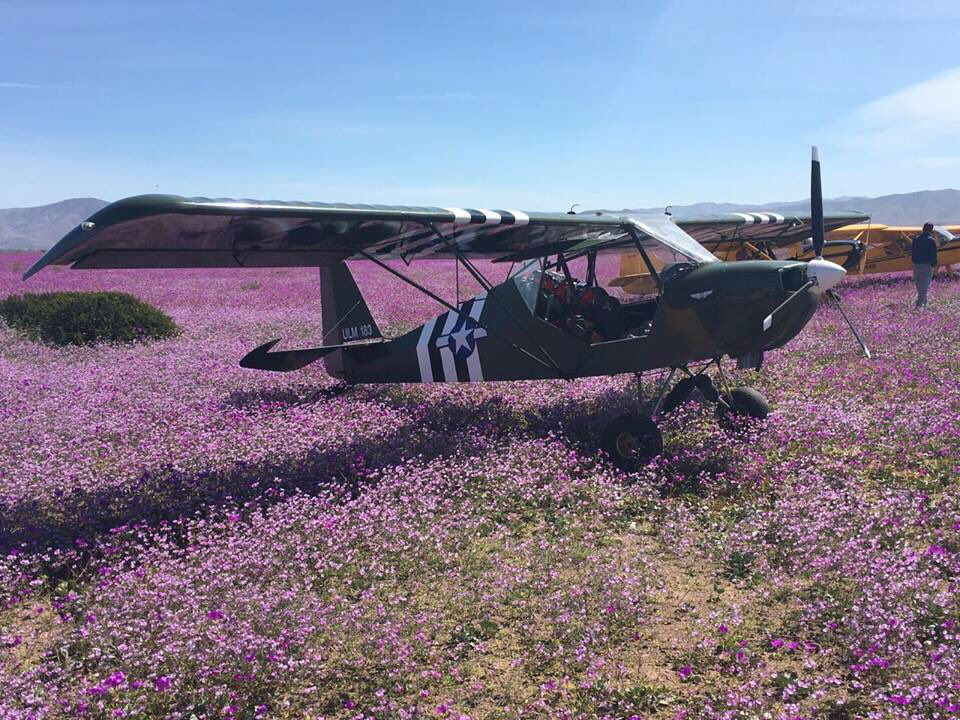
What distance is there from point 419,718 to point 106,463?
5.36 m

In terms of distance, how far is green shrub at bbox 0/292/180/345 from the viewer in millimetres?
14812

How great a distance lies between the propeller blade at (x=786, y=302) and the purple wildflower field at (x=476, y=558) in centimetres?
129

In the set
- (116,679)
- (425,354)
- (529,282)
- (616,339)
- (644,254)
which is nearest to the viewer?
(116,679)

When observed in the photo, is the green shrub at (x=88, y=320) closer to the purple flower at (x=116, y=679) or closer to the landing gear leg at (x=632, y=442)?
the landing gear leg at (x=632, y=442)

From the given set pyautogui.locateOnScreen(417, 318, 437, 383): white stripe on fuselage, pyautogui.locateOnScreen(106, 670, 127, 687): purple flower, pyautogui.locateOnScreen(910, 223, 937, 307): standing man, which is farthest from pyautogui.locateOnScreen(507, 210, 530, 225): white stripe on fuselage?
pyautogui.locateOnScreen(910, 223, 937, 307): standing man

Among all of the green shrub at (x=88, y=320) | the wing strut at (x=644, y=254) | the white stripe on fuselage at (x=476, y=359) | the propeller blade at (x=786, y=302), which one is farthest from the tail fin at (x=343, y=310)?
the green shrub at (x=88, y=320)

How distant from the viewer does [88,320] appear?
14.9 meters

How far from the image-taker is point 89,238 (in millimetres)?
5340

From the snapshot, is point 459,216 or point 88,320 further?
point 88,320

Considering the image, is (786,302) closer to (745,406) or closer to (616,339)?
(745,406)

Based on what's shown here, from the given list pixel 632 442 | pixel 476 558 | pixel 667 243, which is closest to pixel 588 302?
pixel 667 243

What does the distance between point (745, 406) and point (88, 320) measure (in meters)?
12.9

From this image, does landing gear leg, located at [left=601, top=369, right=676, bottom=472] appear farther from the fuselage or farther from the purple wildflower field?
the fuselage

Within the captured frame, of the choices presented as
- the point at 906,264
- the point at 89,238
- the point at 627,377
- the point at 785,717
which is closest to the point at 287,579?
the point at 89,238
